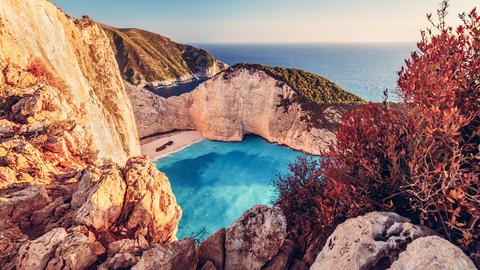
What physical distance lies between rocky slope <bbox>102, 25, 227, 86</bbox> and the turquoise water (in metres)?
61.7

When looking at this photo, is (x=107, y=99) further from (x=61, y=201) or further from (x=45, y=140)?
(x=61, y=201)

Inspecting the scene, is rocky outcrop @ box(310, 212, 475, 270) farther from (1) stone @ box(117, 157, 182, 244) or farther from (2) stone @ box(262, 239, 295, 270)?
(1) stone @ box(117, 157, 182, 244)

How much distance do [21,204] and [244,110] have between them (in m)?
36.3

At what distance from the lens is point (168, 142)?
4153 centimetres

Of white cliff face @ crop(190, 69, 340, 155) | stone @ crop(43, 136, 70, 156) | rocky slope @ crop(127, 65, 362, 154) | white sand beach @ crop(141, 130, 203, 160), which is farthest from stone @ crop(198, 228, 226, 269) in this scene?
white cliff face @ crop(190, 69, 340, 155)

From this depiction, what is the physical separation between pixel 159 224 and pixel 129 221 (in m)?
1.18

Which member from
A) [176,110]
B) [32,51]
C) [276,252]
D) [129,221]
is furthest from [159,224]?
[176,110]

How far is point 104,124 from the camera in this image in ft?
78.5

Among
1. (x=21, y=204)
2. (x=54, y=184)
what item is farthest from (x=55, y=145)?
(x=21, y=204)

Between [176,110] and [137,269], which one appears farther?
[176,110]

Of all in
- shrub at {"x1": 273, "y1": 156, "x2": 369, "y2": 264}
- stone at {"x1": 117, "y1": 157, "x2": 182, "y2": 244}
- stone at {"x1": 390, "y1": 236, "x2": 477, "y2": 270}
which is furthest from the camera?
stone at {"x1": 117, "y1": 157, "x2": 182, "y2": 244}

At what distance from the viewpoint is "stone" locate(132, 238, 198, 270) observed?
6133 millimetres

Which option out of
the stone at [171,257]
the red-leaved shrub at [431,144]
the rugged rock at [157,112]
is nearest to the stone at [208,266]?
the stone at [171,257]

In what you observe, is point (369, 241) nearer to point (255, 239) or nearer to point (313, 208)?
point (313, 208)
